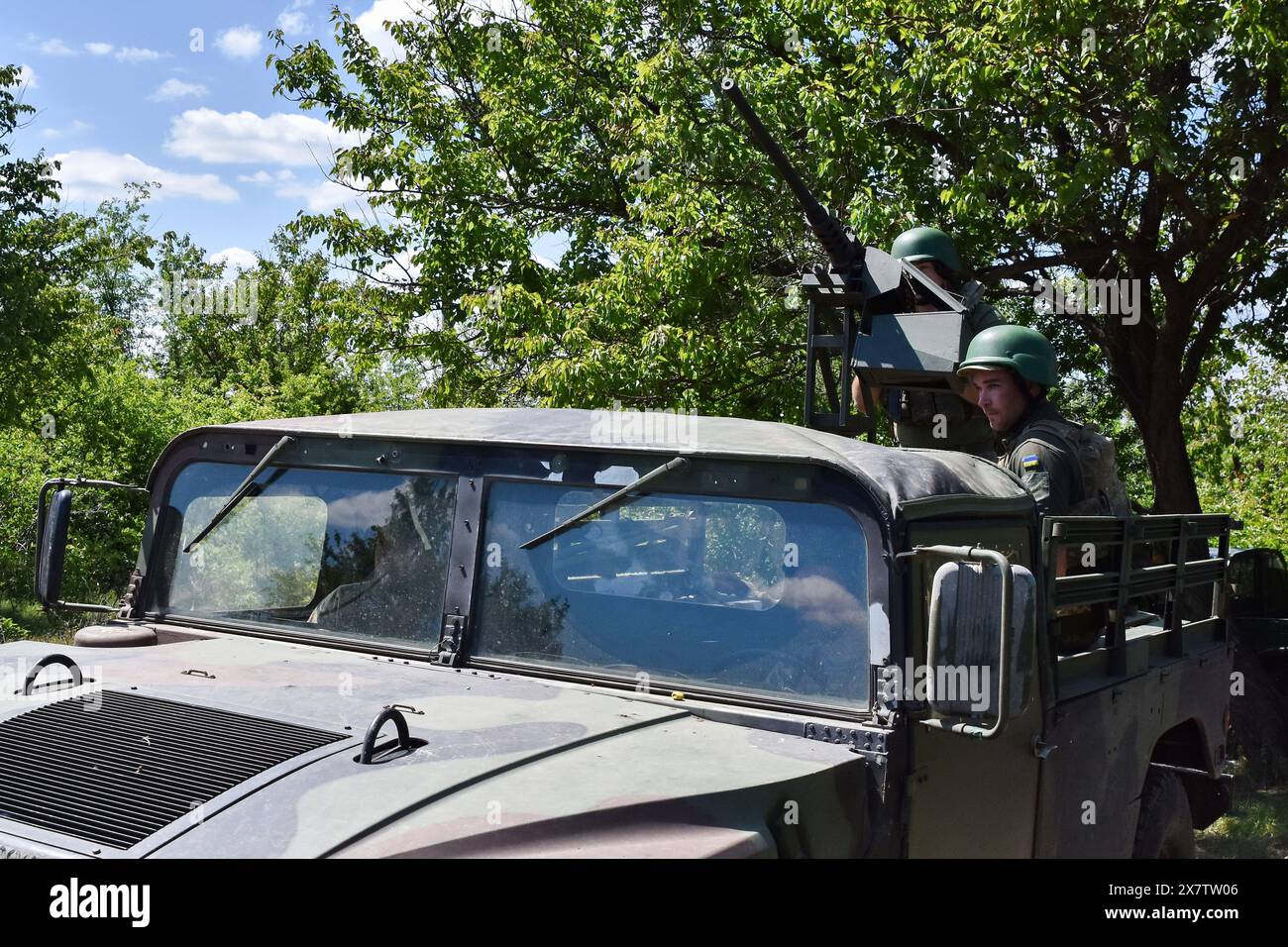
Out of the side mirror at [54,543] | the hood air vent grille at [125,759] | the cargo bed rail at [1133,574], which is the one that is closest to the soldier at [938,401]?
the cargo bed rail at [1133,574]

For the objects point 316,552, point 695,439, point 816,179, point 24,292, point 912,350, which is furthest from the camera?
point 24,292

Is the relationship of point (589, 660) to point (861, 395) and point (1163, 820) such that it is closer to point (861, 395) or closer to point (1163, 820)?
point (1163, 820)

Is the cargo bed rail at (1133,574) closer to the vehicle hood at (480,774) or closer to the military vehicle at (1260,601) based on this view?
the vehicle hood at (480,774)

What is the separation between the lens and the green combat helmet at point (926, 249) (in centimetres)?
631

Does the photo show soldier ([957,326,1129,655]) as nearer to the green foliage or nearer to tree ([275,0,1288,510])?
tree ([275,0,1288,510])

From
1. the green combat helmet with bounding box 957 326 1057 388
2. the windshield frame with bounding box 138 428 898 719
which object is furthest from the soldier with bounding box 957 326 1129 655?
the windshield frame with bounding box 138 428 898 719

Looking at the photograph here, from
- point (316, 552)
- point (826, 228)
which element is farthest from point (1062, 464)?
point (316, 552)

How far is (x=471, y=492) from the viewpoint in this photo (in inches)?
142

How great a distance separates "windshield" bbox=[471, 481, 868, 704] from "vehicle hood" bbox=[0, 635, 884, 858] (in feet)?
0.38

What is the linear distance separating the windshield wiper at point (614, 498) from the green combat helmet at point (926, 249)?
10.8 ft

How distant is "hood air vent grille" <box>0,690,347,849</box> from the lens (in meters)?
2.44

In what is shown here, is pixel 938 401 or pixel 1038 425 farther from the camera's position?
pixel 938 401

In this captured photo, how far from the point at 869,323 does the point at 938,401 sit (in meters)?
0.47
